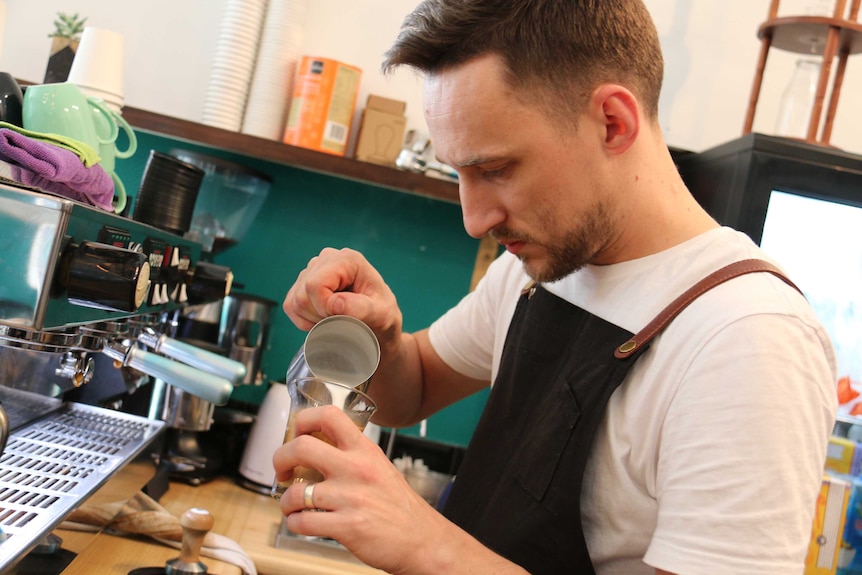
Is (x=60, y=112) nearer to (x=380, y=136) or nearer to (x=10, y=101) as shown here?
(x=10, y=101)

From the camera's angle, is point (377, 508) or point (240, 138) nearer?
point (377, 508)

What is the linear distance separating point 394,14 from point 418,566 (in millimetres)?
1499

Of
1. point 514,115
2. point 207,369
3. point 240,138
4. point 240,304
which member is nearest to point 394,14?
point 240,138

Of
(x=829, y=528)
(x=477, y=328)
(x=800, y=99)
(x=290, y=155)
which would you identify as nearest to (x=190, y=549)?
(x=477, y=328)

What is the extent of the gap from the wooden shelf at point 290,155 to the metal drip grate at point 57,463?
0.67 metres

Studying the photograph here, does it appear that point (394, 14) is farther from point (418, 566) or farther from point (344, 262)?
point (418, 566)

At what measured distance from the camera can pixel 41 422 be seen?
1.22 meters

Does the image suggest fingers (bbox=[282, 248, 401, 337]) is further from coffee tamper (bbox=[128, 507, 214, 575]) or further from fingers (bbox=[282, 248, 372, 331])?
coffee tamper (bbox=[128, 507, 214, 575])

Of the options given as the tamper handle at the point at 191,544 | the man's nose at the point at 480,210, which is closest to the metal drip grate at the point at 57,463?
the tamper handle at the point at 191,544

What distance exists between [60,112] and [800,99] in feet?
4.88

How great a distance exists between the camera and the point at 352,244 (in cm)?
208

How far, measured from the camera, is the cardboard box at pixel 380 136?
76.2 inches

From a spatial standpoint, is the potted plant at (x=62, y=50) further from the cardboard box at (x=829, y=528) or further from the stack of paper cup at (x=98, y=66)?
the cardboard box at (x=829, y=528)

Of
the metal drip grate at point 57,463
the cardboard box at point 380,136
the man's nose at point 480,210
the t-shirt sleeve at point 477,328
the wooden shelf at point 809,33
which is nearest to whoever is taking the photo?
the metal drip grate at point 57,463
